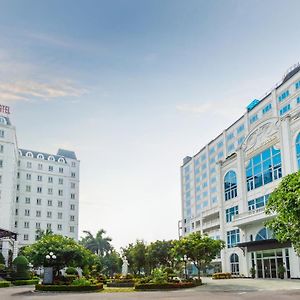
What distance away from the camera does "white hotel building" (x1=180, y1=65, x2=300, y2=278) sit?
43844 millimetres

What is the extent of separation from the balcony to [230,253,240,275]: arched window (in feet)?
18.3

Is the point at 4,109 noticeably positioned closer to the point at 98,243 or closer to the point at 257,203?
the point at 98,243

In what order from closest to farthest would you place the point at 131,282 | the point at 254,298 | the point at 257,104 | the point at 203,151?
1. the point at 254,298
2. the point at 131,282
3. the point at 257,104
4. the point at 203,151

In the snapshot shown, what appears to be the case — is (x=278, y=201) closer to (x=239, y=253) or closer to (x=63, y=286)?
(x=63, y=286)

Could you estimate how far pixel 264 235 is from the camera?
47.2 m

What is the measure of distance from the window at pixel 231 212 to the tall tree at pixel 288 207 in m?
35.1

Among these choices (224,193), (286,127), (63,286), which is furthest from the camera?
(224,193)

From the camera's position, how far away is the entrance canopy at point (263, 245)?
139ft

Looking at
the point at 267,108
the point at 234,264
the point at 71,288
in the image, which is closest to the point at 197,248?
the point at 71,288

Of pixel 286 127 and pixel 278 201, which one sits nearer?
pixel 278 201

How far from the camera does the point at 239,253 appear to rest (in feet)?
177

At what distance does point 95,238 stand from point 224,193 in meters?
48.4

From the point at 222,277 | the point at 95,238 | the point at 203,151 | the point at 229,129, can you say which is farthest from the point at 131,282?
the point at 95,238

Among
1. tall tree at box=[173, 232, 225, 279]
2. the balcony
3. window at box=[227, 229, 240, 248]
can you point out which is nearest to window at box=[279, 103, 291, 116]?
the balcony
